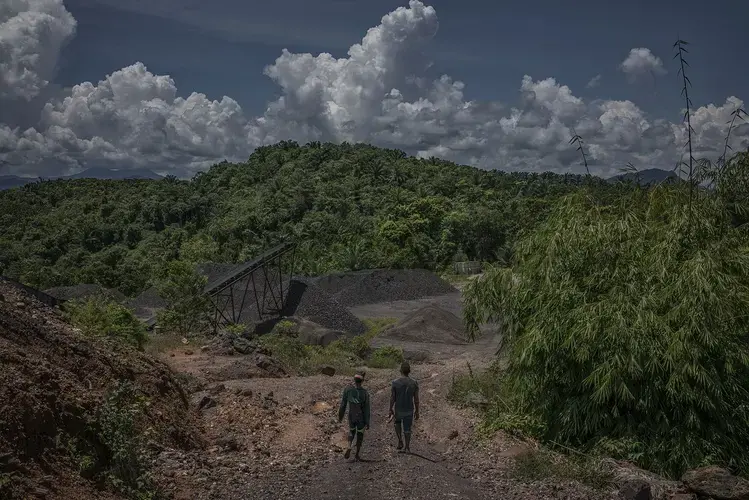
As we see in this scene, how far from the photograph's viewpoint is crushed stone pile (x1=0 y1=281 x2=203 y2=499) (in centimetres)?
630

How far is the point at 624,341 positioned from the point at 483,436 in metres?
2.80

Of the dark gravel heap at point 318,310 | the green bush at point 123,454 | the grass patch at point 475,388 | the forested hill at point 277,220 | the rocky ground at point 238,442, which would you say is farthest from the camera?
the forested hill at point 277,220

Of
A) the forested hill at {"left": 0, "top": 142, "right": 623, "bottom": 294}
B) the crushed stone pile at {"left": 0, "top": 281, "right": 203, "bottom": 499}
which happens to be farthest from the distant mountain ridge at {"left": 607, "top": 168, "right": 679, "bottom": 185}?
the forested hill at {"left": 0, "top": 142, "right": 623, "bottom": 294}

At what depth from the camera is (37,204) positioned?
293 feet

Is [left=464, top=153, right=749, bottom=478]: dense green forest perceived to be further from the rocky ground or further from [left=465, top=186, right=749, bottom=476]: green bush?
the rocky ground

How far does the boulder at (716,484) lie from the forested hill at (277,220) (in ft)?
114

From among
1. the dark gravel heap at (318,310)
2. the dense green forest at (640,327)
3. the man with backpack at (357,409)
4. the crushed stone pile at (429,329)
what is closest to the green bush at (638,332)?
the dense green forest at (640,327)

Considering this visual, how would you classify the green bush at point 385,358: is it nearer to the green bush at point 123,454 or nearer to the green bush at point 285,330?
the green bush at point 285,330

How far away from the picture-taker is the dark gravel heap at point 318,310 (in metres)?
31.2

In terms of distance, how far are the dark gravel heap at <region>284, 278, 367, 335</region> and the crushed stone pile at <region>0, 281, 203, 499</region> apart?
19.6m

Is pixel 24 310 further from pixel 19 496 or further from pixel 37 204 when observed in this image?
pixel 37 204

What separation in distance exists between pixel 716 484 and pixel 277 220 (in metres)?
59.9

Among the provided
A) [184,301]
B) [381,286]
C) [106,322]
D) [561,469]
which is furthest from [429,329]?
[561,469]

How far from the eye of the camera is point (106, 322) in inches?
601
